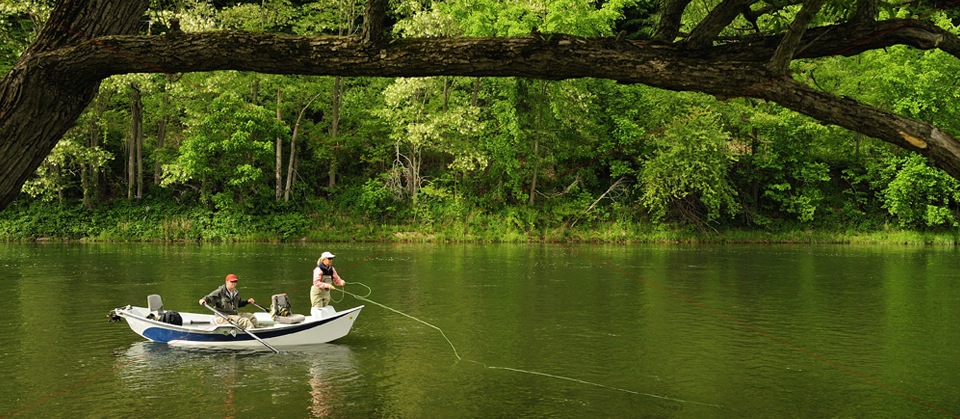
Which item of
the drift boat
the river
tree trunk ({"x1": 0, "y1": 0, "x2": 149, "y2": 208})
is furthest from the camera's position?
the drift boat

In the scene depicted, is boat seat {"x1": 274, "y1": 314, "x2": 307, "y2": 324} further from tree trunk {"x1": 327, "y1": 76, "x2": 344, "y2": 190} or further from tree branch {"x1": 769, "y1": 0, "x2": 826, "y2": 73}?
tree trunk {"x1": 327, "y1": 76, "x2": 344, "y2": 190}

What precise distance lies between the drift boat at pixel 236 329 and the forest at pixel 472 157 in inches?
782

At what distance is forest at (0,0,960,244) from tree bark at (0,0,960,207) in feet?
94.6

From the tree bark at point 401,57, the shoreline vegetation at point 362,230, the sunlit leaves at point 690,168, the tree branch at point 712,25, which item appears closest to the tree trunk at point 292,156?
the shoreline vegetation at point 362,230

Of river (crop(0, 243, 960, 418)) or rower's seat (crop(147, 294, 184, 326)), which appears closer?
river (crop(0, 243, 960, 418))

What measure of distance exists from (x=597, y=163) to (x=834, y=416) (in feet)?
103

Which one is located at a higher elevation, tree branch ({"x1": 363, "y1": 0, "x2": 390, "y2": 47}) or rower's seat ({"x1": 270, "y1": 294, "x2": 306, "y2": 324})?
tree branch ({"x1": 363, "y1": 0, "x2": 390, "y2": 47})

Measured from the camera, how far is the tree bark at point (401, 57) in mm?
4133

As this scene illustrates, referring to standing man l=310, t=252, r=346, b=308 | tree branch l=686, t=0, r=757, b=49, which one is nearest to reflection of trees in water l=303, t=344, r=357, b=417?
standing man l=310, t=252, r=346, b=308

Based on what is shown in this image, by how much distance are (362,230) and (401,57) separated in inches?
1262

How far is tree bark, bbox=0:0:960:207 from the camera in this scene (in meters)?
4.13

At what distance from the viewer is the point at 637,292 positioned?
2091 centimetres

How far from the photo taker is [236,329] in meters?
14.1

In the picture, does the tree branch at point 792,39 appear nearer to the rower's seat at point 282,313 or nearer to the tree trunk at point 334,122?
the rower's seat at point 282,313
